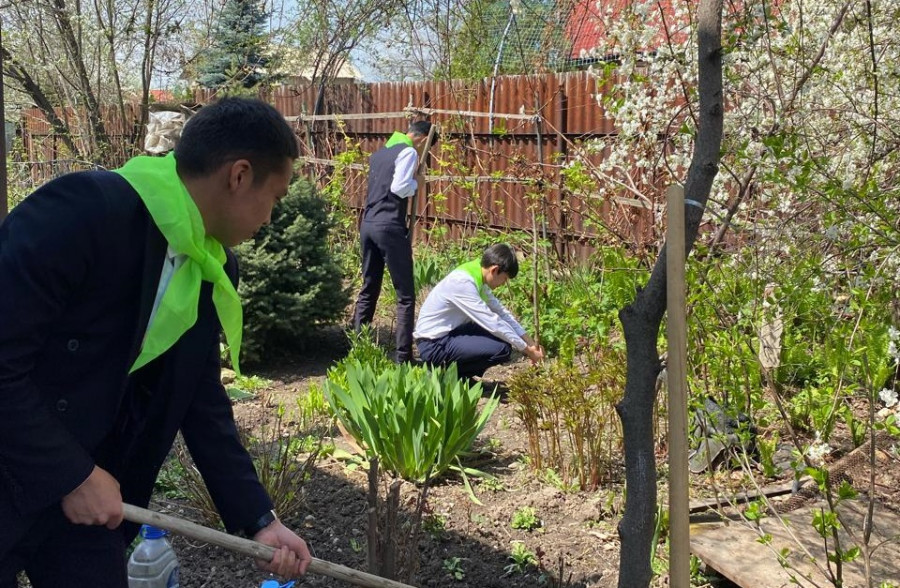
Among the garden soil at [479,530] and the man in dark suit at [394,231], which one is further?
the man in dark suit at [394,231]

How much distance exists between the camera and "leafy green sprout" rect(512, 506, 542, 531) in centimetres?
402

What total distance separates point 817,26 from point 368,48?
7.01 meters

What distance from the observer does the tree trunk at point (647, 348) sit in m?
2.29

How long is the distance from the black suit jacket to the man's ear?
188 mm

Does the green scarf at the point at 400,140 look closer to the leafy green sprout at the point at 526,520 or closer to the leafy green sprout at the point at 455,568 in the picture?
the leafy green sprout at the point at 526,520

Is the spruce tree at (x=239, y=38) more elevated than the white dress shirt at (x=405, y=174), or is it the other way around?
the spruce tree at (x=239, y=38)

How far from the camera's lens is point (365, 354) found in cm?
564

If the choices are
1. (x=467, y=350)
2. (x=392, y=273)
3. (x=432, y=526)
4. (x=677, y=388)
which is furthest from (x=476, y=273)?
(x=677, y=388)

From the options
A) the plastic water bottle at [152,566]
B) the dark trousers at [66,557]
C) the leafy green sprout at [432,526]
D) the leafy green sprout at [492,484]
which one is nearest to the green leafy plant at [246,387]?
the leafy green sprout at [492,484]

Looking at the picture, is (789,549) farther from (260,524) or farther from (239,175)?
(239,175)

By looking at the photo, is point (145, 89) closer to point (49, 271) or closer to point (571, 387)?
point (571, 387)

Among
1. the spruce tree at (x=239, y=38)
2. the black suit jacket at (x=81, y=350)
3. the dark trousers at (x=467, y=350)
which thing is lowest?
the dark trousers at (x=467, y=350)

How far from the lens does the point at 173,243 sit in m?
1.89

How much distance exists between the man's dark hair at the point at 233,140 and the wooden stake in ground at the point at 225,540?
73 centimetres
